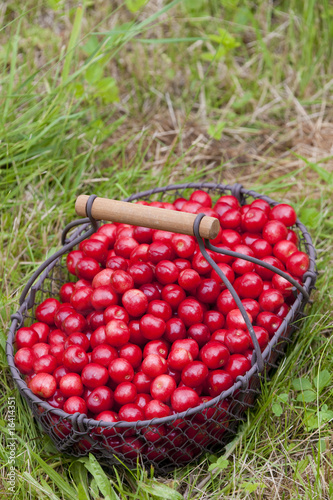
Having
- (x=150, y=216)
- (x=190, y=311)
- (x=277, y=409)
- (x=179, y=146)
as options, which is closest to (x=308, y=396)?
(x=277, y=409)

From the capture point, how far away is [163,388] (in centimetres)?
219

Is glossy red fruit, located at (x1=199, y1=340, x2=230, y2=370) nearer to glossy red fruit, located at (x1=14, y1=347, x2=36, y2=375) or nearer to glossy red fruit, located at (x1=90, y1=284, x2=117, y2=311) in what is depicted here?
glossy red fruit, located at (x1=90, y1=284, x2=117, y2=311)

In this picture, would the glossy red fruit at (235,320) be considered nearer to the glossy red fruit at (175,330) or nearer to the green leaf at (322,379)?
the glossy red fruit at (175,330)

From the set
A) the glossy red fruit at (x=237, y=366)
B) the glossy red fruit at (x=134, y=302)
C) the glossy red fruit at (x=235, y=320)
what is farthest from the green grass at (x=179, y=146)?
the glossy red fruit at (x=134, y=302)

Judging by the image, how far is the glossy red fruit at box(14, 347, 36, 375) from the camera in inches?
92.0

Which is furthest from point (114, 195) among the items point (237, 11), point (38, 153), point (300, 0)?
point (300, 0)

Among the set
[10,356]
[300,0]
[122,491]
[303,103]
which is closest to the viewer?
[122,491]

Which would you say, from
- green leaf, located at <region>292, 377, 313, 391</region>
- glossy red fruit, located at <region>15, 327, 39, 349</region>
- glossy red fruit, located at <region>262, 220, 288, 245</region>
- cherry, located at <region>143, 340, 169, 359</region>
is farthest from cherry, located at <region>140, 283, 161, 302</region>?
green leaf, located at <region>292, 377, 313, 391</region>

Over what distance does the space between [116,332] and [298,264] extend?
981 mm

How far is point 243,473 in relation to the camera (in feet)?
7.45

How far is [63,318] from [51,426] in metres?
0.55

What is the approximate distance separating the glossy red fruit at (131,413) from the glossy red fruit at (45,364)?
41 centimetres

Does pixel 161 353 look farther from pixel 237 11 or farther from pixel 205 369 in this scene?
pixel 237 11

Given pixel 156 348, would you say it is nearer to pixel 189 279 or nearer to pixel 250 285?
pixel 189 279
